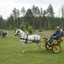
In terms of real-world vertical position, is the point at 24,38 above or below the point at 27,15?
below

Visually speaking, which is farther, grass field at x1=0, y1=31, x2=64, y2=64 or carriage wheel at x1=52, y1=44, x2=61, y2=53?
carriage wheel at x1=52, y1=44, x2=61, y2=53

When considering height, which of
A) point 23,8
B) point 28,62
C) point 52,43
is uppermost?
point 23,8

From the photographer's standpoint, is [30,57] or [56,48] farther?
[56,48]

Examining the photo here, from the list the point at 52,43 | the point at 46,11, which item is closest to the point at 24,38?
the point at 52,43

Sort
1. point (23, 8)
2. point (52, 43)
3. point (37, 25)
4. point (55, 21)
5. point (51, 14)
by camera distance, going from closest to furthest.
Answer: point (52, 43) → point (23, 8) → point (51, 14) → point (55, 21) → point (37, 25)

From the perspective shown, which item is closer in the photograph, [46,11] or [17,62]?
[17,62]

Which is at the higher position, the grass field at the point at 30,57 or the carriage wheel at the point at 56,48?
the carriage wheel at the point at 56,48

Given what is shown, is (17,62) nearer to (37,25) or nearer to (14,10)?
(14,10)

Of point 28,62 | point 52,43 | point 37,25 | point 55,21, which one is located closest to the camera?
point 28,62

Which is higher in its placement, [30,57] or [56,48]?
[56,48]

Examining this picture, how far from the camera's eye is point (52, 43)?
6625 millimetres

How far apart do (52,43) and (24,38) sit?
2237 mm

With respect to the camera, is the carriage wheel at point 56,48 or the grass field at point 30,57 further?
the carriage wheel at point 56,48

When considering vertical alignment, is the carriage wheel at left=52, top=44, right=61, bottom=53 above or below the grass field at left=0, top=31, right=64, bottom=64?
above
